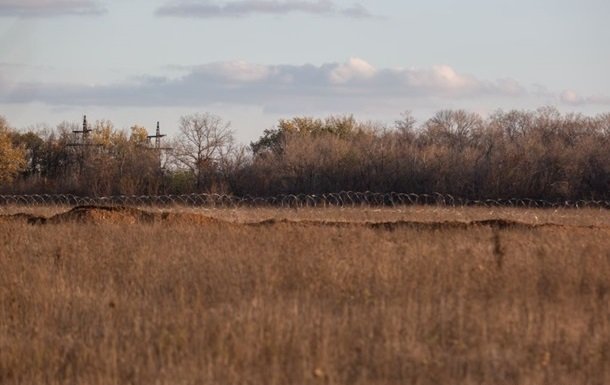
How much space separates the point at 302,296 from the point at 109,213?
573 inches

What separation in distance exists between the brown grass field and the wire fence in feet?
108

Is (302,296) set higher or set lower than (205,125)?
lower

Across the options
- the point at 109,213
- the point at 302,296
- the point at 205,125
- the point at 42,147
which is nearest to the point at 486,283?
the point at 302,296

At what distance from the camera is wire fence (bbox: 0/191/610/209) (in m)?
50.2

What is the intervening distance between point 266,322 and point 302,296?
1.90 m

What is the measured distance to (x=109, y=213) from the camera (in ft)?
83.2

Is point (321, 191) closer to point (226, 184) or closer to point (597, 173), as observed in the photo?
point (226, 184)

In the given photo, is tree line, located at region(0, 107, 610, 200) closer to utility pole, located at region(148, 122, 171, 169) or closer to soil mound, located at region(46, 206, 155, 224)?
utility pole, located at region(148, 122, 171, 169)

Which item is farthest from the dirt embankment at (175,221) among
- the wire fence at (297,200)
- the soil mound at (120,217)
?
the wire fence at (297,200)

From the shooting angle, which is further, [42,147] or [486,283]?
[42,147]

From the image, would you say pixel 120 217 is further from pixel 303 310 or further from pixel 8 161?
pixel 8 161

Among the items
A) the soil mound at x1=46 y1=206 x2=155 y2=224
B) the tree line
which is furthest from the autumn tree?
the soil mound at x1=46 y1=206 x2=155 y2=224

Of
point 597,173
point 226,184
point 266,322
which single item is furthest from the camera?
point 226,184

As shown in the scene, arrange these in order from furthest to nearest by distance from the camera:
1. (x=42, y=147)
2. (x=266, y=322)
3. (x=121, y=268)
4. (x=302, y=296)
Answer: (x=42, y=147) < (x=121, y=268) < (x=302, y=296) < (x=266, y=322)
